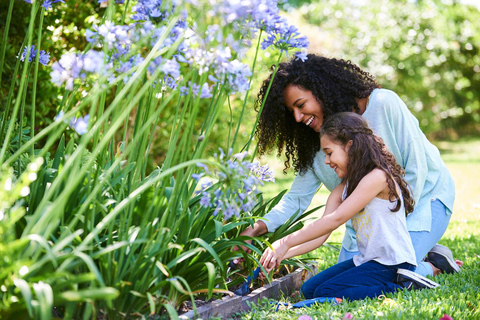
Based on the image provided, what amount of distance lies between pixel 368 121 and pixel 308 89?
1.31 feet

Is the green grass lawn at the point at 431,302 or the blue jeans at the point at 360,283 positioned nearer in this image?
the green grass lawn at the point at 431,302

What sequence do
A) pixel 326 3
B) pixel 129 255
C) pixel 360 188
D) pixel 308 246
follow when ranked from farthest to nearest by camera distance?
1. pixel 326 3
2. pixel 308 246
3. pixel 360 188
4. pixel 129 255

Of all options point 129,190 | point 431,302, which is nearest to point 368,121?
point 431,302

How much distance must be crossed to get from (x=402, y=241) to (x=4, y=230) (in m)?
1.95

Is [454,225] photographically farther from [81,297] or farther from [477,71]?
[477,71]

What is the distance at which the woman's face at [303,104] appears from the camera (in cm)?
305

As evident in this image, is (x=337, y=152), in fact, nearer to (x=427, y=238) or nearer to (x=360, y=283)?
(x=360, y=283)

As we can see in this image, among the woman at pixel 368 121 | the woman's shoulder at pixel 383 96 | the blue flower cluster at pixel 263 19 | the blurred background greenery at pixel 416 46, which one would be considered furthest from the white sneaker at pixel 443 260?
the blurred background greenery at pixel 416 46

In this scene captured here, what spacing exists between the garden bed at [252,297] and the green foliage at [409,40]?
10.7m

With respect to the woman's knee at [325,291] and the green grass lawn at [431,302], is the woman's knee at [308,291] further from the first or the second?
the green grass lawn at [431,302]

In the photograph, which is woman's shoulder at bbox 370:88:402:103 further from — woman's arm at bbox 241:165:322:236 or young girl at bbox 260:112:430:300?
woman's arm at bbox 241:165:322:236

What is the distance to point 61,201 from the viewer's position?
1493 millimetres

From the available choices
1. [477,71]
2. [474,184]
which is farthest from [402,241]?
[477,71]

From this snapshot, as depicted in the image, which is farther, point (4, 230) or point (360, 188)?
point (360, 188)
